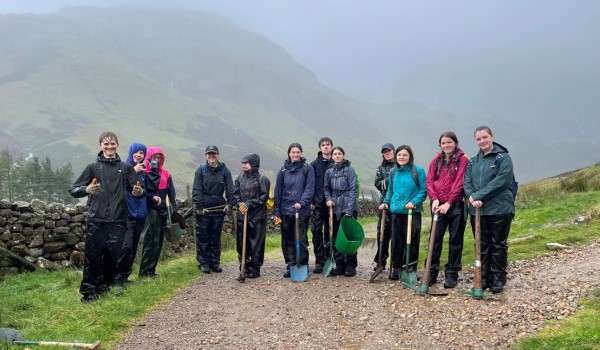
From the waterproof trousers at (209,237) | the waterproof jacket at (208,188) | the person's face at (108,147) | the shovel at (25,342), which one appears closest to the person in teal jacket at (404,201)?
the waterproof jacket at (208,188)

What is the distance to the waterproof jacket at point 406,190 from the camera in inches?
276

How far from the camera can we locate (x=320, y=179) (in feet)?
27.2

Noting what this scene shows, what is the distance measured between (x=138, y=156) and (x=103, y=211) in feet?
5.58

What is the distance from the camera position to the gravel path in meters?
4.78

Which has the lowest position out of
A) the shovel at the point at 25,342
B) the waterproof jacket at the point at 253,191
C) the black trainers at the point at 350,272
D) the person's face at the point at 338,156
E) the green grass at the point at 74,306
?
the green grass at the point at 74,306

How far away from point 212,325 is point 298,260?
2.56 m

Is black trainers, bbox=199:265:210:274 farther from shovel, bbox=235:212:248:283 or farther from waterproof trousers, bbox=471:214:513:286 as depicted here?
waterproof trousers, bbox=471:214:513:286

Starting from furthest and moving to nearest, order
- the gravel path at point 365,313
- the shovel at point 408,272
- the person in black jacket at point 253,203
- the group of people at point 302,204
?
the person in black jacket at point 253,203 → the shovel at point 408,272 → the group of people at point 302,204 → the gravel path at point 365,313

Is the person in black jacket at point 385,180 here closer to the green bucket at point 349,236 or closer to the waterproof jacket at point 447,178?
the green bucket at point 349,236

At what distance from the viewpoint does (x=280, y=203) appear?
8125mm

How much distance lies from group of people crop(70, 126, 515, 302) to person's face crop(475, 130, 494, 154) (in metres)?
0.01

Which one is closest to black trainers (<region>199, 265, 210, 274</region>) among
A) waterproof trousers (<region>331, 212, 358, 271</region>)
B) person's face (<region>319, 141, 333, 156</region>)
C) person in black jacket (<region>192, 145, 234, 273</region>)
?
person in black jacket (<region>192, 145, 234, 273</region>)

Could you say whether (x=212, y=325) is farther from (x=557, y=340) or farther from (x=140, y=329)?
(x=557, y=340)

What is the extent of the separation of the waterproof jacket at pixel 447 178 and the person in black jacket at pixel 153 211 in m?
4.88
